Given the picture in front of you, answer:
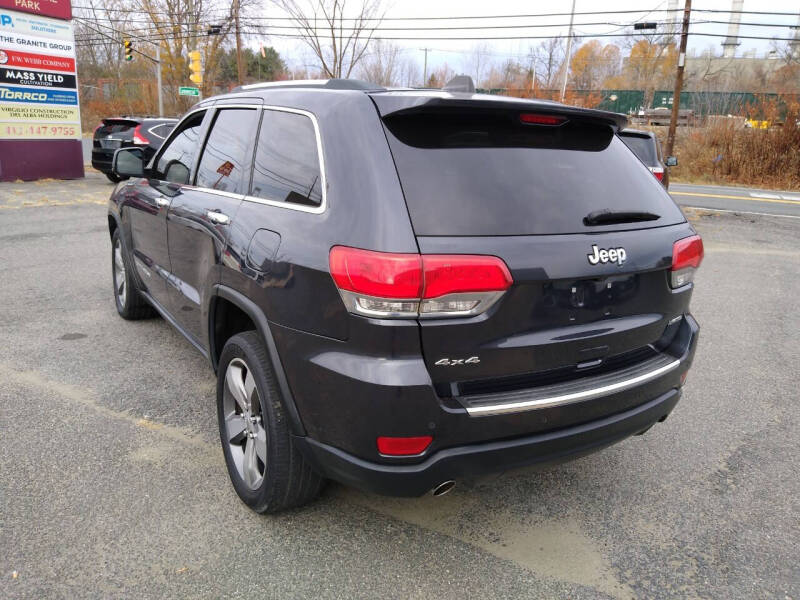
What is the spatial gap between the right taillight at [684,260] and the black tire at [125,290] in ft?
12.9

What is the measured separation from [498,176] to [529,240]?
0.29m

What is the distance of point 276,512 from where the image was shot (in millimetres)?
2625

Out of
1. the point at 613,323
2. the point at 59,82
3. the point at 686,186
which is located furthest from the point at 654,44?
the point at 613,323

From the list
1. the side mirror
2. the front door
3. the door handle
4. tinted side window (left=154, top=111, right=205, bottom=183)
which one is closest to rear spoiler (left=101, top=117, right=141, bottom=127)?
the side mirror

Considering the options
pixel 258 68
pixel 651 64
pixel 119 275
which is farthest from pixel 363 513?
pixel 258 68

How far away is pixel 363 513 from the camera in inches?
108

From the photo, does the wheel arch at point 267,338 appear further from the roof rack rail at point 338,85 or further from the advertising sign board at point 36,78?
the advertising sign board at point 36,78

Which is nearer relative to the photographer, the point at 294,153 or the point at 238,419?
the point at 294,153

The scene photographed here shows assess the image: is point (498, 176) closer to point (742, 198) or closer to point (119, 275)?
point (119, 275)

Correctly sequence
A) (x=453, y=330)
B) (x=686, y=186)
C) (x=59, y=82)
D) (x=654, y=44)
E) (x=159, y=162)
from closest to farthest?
1. (x=453, y=330)
2. (x=159, y=162)
3. (x=59, y=82)
4. (x=686, y=186)
5. (x=654, y=44)

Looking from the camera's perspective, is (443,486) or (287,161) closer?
(443,486)

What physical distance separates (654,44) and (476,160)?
5671cm

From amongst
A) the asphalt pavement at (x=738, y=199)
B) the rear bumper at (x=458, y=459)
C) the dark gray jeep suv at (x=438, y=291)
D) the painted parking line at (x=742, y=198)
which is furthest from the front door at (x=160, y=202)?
the painted parking line at (x=742, y=198)

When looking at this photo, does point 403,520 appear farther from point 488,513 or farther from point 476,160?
point 476,160
